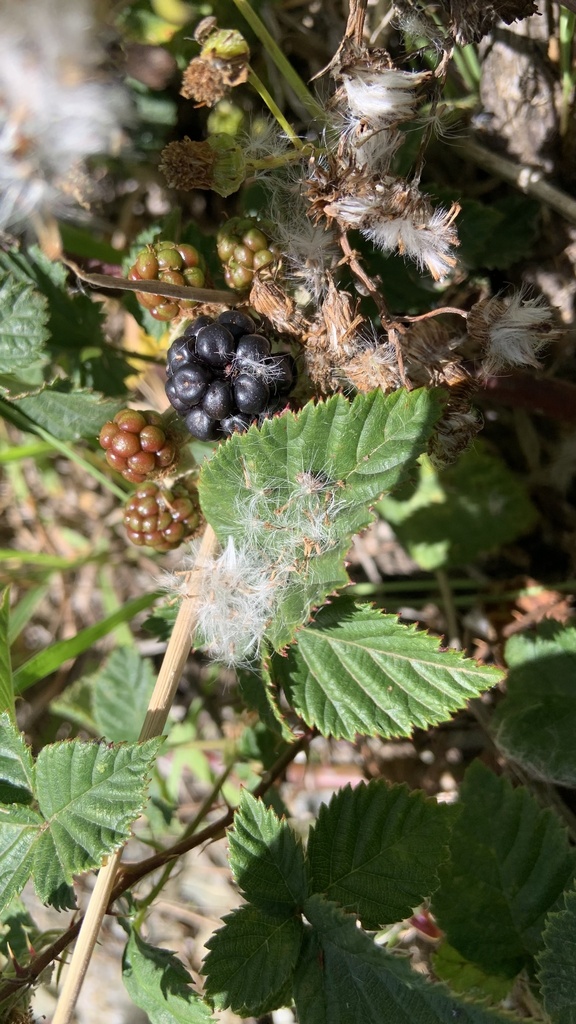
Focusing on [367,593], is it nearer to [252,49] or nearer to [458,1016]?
[458,1016]

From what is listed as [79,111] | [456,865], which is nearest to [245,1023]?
[456,865]

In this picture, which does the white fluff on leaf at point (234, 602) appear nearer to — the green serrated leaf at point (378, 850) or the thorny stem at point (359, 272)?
the green serrated leaf at point (378, 850)

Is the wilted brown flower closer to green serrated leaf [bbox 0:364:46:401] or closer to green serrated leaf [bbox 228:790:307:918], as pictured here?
green serrated leaf [bbox 0:364:46:401]

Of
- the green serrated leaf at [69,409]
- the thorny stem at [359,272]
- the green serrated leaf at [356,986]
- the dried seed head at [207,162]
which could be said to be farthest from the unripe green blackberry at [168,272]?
the green serrated leaf at [356,986]

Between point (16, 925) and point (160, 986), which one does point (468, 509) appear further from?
point (16, 925)

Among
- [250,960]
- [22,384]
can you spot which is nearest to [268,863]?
[250,960]
